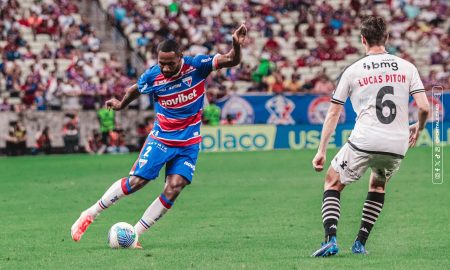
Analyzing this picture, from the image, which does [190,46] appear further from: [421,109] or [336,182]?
[421,109]

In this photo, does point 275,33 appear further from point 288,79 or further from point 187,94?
point 187,94

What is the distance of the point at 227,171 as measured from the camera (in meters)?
22.4

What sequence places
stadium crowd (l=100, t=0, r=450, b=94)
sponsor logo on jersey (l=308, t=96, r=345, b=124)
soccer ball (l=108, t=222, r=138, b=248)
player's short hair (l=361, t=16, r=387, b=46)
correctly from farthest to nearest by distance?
stadium crowd (l=100, t=0, r=450, b=94) → sponsor logo on jersey (l=308, t=96, r=345, b=124) → soccer ball (l=108, t=222, r=138, b=248) → player's short hair (l=361, t=16, r=387, b=46)

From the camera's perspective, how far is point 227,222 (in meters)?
13.1

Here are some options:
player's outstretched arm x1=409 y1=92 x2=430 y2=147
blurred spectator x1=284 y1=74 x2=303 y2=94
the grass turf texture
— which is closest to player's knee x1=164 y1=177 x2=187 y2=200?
the grass turf texture

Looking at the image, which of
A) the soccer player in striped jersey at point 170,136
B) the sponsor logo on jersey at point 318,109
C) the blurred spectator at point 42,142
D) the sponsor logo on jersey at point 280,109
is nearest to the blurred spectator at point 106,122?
the blurred spectator at point 42,142

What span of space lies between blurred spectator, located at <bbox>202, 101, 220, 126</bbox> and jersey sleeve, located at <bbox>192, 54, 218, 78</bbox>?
19.1 metres

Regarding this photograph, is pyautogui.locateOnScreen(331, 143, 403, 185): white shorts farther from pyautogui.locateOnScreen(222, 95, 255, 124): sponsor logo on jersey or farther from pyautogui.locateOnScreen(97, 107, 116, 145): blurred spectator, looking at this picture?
pyautogui.locateOnScreen(222, 95, 255, 124): sponsor logo on jersey

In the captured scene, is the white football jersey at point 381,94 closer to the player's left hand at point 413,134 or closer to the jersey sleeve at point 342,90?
the jersey sleeve at point 342,90

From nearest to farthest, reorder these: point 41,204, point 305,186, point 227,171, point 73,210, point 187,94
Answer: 1. point 187,94
2. point 73,210
3. point 41,204
4. point 305,186
5. point 227,171

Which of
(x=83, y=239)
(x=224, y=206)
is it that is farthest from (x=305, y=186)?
(x=83, y=239)

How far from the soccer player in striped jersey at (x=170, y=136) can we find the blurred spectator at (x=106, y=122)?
61.3 feet

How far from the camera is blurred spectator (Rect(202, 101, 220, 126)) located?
98.4 ft

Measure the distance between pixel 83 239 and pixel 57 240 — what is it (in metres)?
0.29
